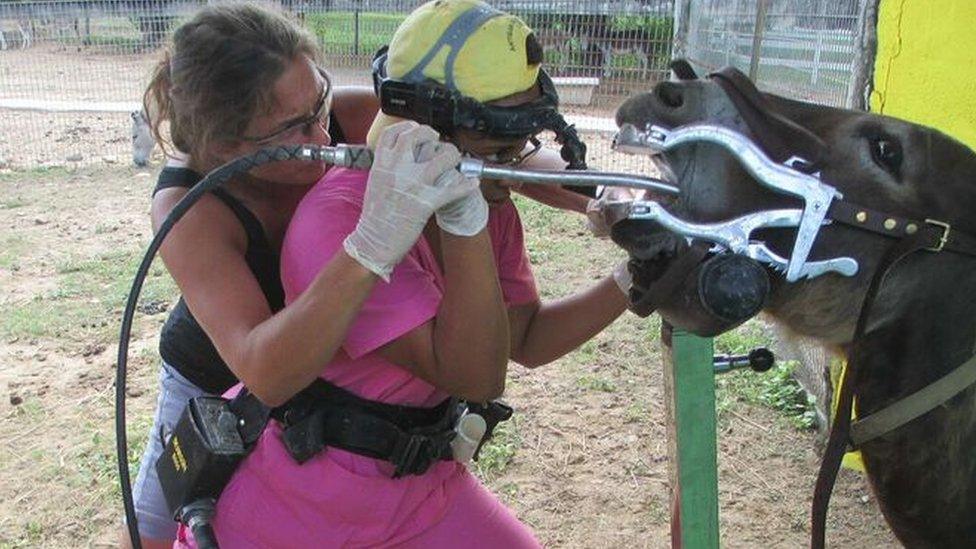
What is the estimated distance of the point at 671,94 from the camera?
62.6 inches

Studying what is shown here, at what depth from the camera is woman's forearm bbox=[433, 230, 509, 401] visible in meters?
1.84

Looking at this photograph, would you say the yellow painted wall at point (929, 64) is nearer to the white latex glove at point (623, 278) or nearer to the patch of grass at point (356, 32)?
the white latex glove at point (623, 278)

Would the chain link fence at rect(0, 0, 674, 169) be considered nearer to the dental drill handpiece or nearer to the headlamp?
the headlamp

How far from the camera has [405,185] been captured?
1677 mm

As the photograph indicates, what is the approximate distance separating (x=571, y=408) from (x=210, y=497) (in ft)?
9.19

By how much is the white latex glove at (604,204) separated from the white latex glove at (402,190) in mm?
323

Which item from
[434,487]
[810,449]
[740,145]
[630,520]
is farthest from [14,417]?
[740,145]

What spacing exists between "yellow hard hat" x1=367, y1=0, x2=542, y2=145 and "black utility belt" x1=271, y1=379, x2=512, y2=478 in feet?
1.91

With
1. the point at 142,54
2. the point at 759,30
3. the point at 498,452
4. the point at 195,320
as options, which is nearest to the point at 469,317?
the point at 195,320

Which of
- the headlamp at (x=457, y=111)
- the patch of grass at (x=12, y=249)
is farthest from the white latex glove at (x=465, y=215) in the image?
the patch of grass at (x=12, y=249)

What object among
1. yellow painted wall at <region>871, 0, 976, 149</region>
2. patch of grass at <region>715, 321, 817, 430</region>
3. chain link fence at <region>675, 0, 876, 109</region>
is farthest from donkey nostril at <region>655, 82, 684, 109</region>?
patch of grass at <region>715, 321, 817, 430</region>

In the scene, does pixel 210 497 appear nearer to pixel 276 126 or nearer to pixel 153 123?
pixel 276 126

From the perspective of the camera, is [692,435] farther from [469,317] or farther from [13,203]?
[13,203]

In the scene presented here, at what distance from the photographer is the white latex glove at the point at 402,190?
5.49 ft
